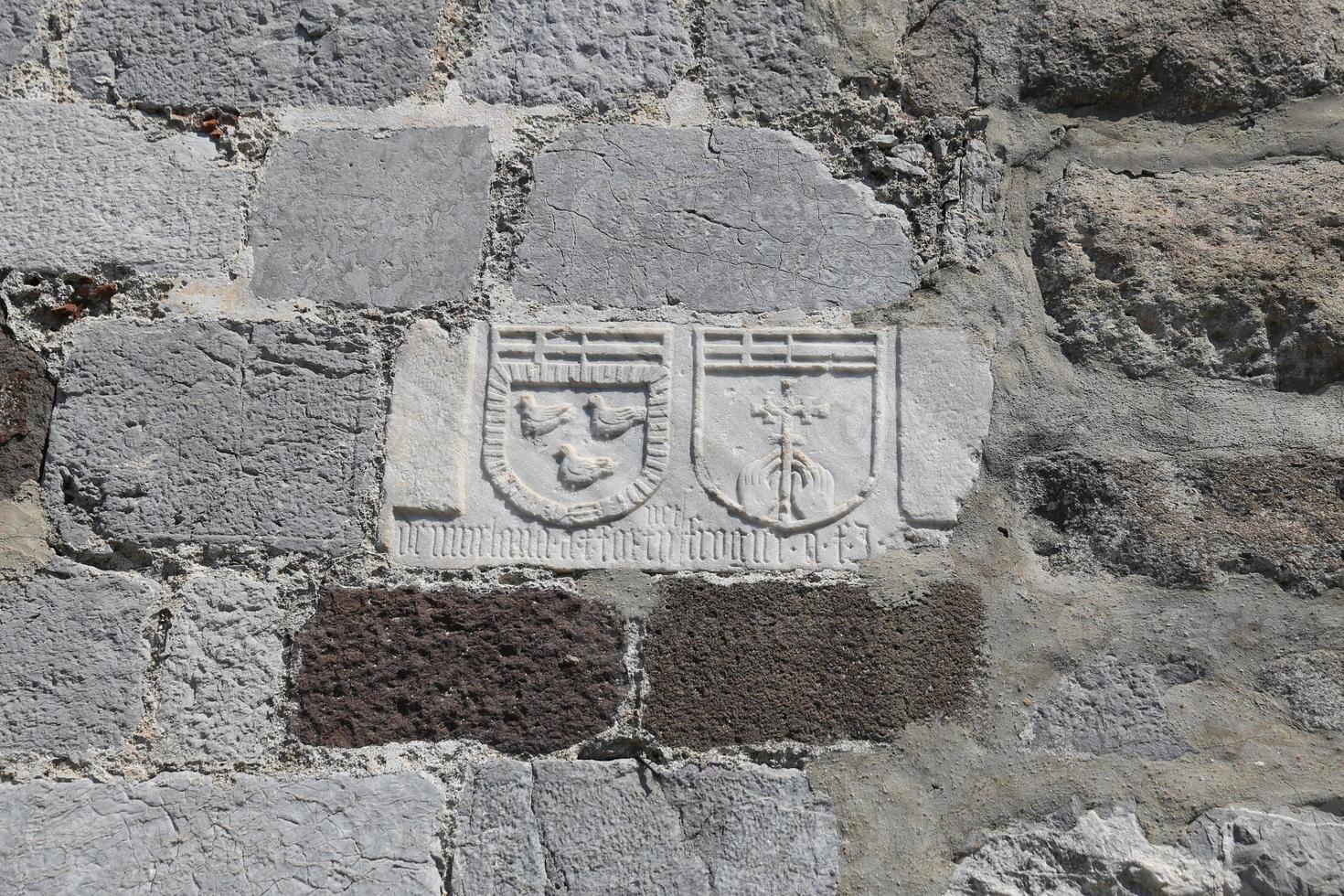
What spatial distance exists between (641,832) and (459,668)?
0.37 metres

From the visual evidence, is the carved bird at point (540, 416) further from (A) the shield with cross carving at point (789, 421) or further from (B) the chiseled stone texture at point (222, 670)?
(B) the chiseled stone texture at point (222, 670)

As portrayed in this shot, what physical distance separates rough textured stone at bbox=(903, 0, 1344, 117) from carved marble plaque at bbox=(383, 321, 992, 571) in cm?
49

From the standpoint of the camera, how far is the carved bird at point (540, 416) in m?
1.73

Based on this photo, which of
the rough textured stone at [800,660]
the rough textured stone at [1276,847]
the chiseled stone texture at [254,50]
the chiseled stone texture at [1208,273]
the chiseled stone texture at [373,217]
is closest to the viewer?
the rough textured stone at [1276,847]

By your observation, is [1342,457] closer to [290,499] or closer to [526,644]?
[526,644]

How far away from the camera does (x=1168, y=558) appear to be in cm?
164

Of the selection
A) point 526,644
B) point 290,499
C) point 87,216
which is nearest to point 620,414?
point 526,644

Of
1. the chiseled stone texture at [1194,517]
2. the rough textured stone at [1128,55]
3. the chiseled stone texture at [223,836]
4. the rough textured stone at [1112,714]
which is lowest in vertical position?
the chiseled stone texture at [223,836]

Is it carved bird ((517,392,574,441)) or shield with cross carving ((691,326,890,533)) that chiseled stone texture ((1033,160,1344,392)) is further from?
carved bird ((517,392,574,441))

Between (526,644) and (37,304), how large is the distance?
1.04 meters

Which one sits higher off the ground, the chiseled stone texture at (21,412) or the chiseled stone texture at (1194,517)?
the chiseled stone texture at (21,412)

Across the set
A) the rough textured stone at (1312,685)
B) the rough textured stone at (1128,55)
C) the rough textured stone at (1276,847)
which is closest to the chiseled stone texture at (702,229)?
the rough textured stone at (1128,55)

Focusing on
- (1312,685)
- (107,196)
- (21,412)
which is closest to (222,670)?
(21,412)

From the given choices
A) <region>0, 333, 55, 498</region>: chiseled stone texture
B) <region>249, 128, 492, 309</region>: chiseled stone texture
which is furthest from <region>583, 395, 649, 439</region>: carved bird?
<region>0, 333, 55, 498</region>: chiseled stone texture
